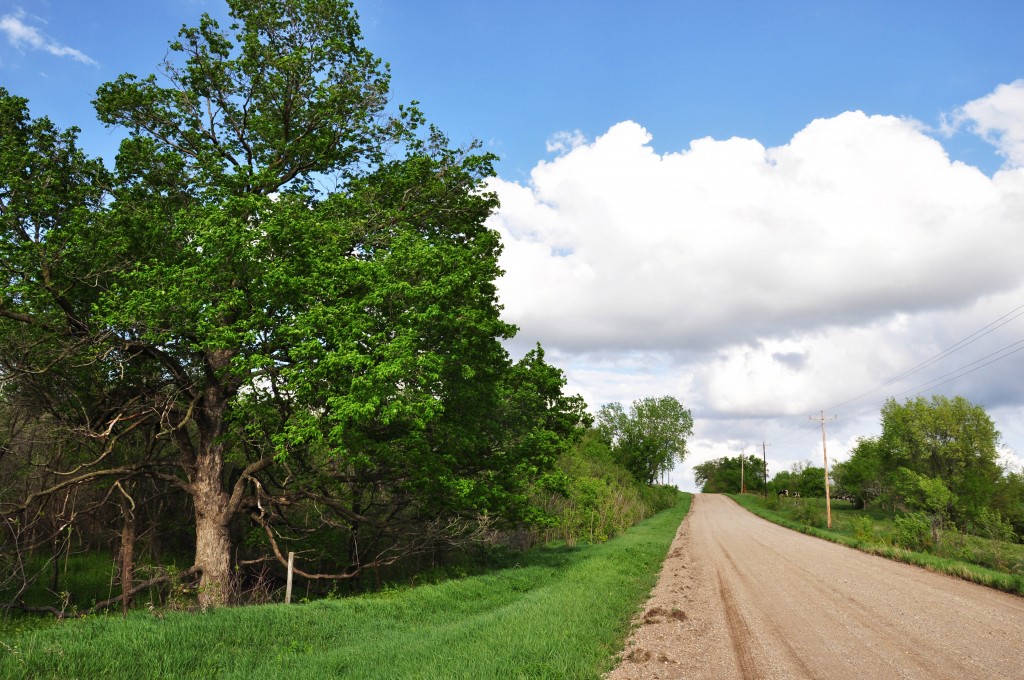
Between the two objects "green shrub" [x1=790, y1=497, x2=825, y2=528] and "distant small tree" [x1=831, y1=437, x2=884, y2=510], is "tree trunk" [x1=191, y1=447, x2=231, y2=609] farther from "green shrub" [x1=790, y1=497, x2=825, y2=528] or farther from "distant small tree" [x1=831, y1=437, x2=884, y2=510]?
"distant small tree" [x1=831, y1=437, x2=884, y2=510]

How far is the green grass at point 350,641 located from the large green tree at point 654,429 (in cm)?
8278

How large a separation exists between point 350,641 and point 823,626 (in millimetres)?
9122

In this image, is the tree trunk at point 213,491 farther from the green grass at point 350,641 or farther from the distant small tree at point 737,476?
the distant small tree at point 737,476

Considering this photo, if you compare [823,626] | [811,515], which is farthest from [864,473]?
[823,626]

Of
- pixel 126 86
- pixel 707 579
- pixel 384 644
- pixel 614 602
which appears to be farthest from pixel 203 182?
pixel 707 579

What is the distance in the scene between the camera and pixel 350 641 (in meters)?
9.98

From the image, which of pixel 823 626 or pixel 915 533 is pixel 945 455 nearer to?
pixel 915 533

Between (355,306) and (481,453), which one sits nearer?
(355,306)

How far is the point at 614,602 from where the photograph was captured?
13.0 metres

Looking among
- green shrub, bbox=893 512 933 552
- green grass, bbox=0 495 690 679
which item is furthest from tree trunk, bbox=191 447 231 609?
green shrub, bbox=893 512 933 552

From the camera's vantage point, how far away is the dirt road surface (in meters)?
8.41

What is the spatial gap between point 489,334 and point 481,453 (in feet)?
16.3

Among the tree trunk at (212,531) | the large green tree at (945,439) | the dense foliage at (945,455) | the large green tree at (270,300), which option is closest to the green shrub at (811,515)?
the dense foliage at (945,455)

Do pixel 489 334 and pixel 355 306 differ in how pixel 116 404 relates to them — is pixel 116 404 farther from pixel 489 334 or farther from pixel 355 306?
pixel 489 334
